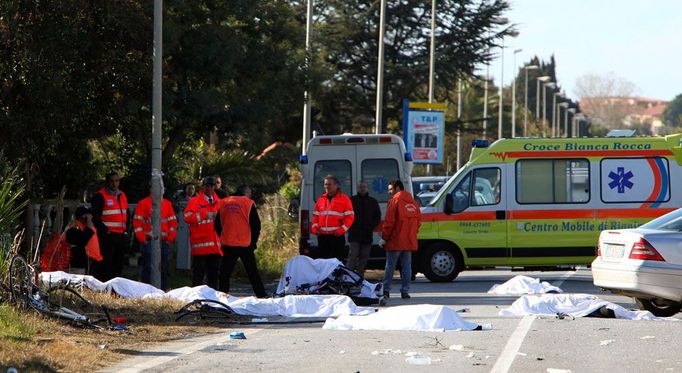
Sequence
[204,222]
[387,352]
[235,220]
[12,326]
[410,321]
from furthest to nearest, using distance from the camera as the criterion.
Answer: [204,222] < [235,220] < [410,321] < [12,326] < [387,352]

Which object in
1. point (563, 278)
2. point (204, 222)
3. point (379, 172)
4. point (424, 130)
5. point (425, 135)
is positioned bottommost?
point (563, 278)

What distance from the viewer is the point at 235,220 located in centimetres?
1798

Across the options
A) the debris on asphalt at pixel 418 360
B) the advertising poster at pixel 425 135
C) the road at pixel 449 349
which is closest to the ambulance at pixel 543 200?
the road at pixel 449 349

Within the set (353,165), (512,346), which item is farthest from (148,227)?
(512,346)

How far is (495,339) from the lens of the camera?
42.1 feet

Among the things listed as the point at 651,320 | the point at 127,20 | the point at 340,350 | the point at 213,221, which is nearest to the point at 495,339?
the point at 340,350

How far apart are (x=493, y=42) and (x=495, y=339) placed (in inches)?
1244

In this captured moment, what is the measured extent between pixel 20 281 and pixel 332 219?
6.72m

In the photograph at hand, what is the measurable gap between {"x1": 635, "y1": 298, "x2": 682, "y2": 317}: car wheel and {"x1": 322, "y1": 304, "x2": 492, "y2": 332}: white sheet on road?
3.24m

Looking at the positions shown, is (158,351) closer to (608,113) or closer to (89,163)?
(89,163)

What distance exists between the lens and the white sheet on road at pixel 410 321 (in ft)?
45.3

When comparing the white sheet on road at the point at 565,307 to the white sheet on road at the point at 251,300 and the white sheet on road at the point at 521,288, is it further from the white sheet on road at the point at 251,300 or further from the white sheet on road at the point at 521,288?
the white sheet on road at the point at 521,288

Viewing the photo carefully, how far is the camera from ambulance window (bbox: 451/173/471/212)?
2282 cm

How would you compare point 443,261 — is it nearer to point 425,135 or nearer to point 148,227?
point 148,227
